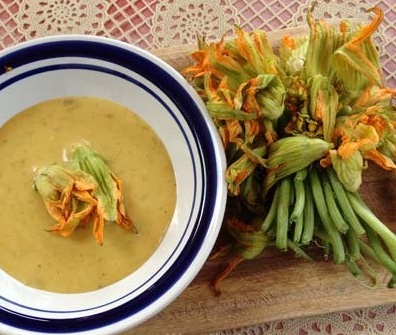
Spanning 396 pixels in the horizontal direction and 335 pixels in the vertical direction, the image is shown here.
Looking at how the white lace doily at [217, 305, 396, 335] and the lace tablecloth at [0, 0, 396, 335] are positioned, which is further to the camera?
the lace tablecloth at [0, 0, 396, 335]

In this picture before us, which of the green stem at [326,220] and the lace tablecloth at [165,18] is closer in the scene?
the green stem at [326,220]

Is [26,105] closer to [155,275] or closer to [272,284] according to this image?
[155,275]

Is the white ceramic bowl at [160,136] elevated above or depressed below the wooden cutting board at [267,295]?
above

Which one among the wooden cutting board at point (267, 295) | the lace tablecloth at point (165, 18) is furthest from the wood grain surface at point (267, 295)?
the lace tablecloth at point (165, 18)

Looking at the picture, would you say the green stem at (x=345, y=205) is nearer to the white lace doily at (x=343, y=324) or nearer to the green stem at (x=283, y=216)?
the green stem at (x=283, y=216)

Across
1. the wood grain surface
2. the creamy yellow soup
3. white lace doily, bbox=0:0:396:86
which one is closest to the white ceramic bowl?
the creamy yellow soup

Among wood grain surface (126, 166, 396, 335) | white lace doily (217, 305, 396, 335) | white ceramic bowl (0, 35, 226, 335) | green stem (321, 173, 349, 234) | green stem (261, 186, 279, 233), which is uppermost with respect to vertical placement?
white ceramic bowl (0, 35, 226, 335)

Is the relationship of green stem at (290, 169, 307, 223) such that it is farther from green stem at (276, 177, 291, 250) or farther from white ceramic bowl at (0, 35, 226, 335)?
white ceramic bowl at (0, 35, 226, 335)
